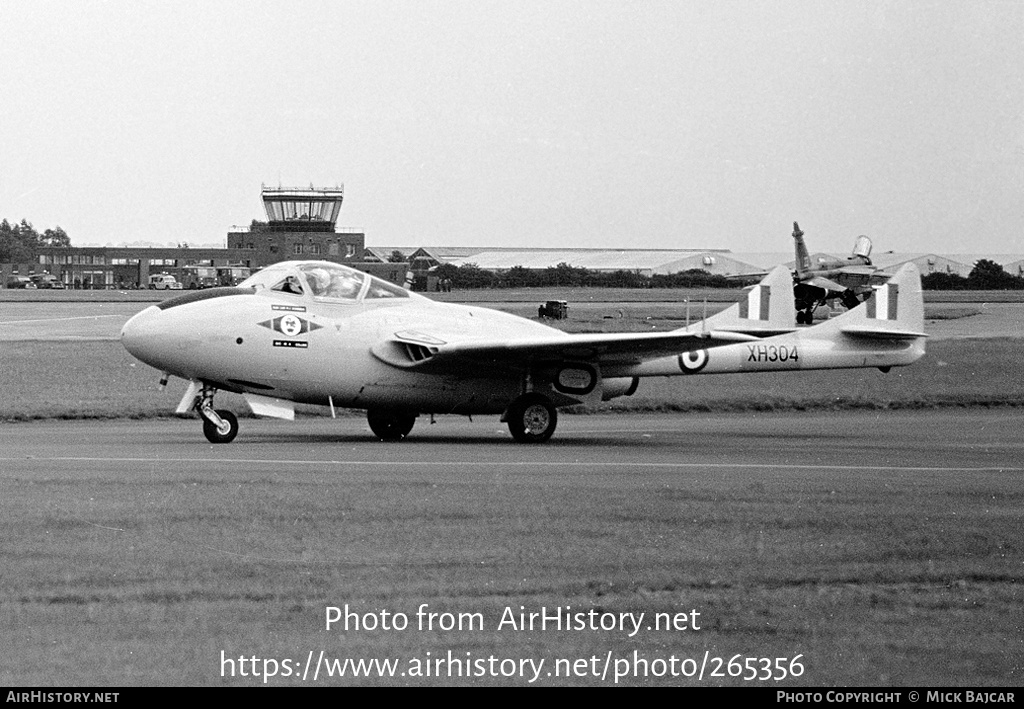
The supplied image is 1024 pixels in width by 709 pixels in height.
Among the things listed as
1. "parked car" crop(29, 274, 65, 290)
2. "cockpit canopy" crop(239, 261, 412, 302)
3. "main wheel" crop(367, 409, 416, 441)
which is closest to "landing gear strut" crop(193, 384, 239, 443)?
"cockpit canopy" crop(239, 261, 412, 302)

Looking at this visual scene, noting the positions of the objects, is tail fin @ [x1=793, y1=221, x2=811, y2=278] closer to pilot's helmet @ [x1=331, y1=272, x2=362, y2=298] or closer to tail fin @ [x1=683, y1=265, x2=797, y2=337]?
tail fin @ [x1=683, y1=265, x2=797, y2=337]

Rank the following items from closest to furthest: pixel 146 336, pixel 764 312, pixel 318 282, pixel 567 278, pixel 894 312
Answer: pixel 146 336 < pixel 318 282 < pixel 764 312 < pixel 894 312 < pixel 567 278

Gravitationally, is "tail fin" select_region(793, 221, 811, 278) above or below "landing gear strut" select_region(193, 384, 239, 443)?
above

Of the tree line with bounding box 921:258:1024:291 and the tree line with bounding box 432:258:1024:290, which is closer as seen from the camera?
the tree line with bounding box 921:258:1024:291

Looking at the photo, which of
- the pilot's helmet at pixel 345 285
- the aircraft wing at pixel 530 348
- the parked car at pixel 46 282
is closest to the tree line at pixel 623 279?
the aircraft wing at pixel 530 348

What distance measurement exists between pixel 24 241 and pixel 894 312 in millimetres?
149248

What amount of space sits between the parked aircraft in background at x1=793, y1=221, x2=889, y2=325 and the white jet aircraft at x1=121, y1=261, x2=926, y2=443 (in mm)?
40331

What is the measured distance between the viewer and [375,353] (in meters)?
19.7

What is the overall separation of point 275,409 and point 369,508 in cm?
834

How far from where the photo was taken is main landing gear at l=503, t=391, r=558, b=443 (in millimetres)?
19578

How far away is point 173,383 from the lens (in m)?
29.2

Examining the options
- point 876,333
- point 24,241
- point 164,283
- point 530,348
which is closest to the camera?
point 530,348

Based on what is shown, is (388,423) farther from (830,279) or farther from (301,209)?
(301,209)

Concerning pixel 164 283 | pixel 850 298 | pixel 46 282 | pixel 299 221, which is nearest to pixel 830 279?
pixel 850 298
